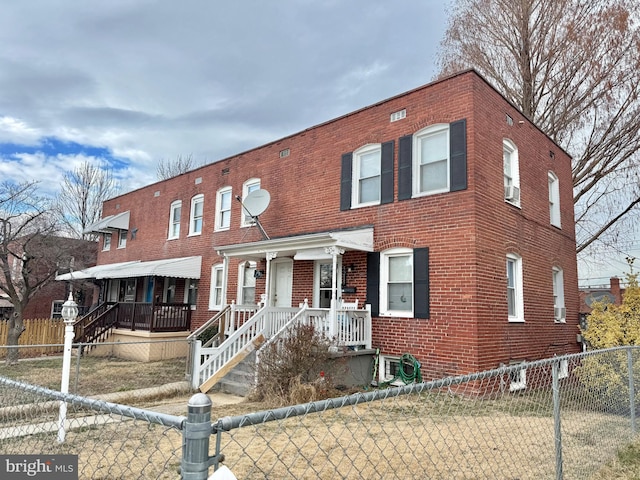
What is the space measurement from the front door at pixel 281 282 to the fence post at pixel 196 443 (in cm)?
1196

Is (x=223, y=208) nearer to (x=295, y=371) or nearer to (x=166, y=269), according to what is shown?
(x=166, y=269)

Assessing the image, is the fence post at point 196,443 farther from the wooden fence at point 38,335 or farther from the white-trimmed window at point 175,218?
the white-trimmed window at point 175,218

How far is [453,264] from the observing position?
9.89 metres

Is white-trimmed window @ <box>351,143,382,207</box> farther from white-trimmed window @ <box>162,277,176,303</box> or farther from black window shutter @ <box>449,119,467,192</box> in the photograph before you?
white-trimmed window @ <box>162,277,176,303</box>

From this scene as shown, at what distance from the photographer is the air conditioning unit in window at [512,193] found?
11.2 m

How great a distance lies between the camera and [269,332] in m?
11.0

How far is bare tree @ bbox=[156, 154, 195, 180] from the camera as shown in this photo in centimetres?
3438

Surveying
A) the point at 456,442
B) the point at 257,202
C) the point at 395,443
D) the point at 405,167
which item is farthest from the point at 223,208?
the point at 456,442

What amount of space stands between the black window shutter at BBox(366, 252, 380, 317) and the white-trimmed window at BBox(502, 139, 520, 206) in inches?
148

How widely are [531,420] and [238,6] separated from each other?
12749mm

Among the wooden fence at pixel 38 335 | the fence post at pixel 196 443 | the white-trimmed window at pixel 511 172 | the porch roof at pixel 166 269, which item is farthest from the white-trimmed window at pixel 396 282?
the wooden fence at pixel 38 335

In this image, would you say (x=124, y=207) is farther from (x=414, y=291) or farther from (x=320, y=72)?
(x=414, y=291)

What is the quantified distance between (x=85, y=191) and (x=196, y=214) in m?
20.1

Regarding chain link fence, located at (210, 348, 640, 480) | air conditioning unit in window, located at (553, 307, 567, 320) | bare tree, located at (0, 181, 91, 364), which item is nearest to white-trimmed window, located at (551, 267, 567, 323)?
air conditioning unit in window, located at (553, 307, 567, 320)
